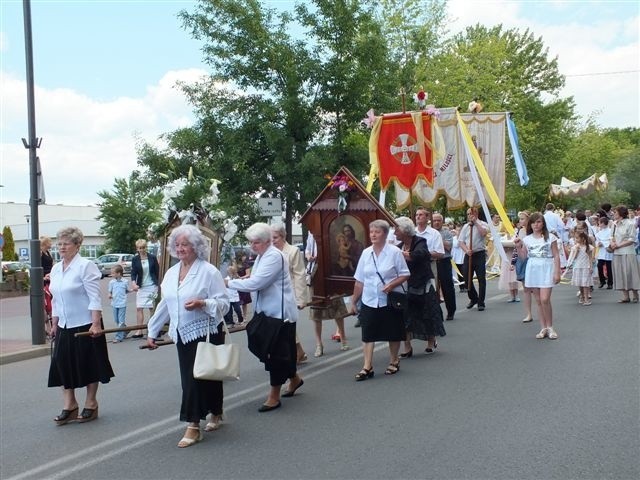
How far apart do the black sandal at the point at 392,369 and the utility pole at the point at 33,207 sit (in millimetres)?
6733

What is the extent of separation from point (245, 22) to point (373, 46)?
3715 mm

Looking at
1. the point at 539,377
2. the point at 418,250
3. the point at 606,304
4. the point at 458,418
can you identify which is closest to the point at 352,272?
the point at 418,250

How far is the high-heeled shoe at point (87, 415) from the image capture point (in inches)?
261

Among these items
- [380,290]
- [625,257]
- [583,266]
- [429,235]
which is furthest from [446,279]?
[380,290]

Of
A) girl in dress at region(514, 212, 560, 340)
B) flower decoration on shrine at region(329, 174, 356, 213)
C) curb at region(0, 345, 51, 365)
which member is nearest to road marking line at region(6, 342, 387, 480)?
flower decoration on shrine at region(329, 174, 356, 213)

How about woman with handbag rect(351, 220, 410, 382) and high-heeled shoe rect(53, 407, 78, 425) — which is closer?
high-heeled shoe rect(53, 407, 78, 425)

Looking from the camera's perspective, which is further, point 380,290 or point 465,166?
point 465,166

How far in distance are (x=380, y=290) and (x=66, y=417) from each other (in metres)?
3.48

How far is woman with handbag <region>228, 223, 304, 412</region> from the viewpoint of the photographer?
21.0 feet

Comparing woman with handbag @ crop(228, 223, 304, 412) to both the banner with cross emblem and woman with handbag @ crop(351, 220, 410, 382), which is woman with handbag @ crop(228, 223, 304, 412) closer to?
woman with handbag @ crop(351, 220, 410, 382)

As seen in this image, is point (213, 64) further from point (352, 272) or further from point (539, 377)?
point (539, 377)

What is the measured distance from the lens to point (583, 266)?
1365cm

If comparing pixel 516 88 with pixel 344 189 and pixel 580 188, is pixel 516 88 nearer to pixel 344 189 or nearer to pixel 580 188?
pixel 580 188

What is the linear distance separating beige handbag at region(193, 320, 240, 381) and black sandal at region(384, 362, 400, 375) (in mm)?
2841
